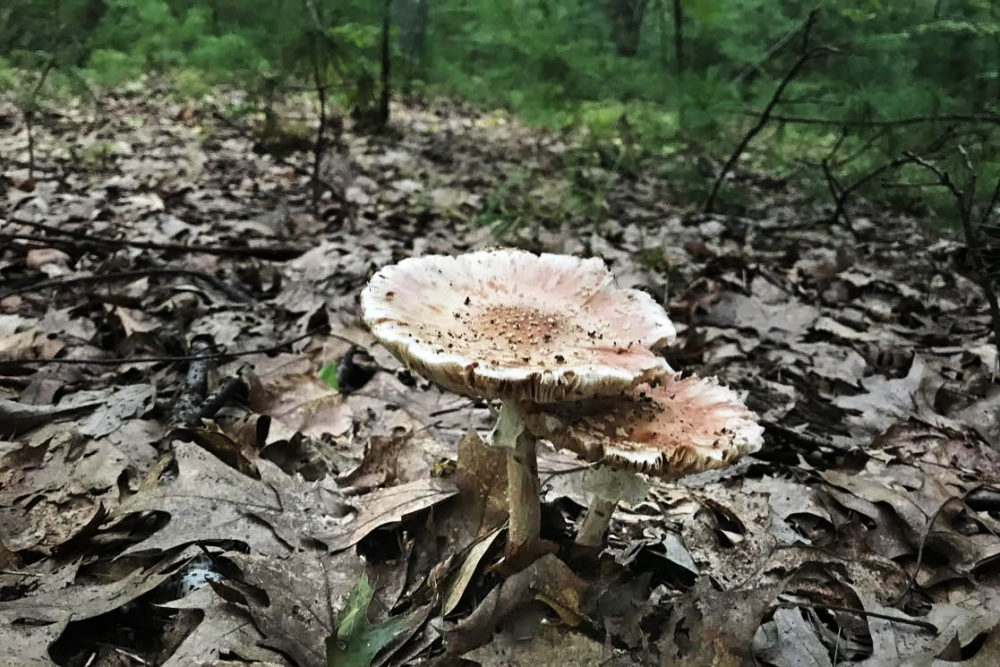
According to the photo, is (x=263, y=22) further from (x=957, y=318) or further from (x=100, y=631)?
(x=100, y=631)

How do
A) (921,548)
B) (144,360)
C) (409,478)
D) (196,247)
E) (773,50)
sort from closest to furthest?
1. (921,548)
2. (409,478)
3. (144,360)
4. (196,247)
5. (773,50)

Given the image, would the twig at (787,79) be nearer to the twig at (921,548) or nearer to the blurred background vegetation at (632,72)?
the blurred background vegetation at (632,72)

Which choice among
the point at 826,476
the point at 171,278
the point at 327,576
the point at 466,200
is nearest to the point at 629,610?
the point at 327,576

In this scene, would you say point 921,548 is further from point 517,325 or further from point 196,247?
point 196,247

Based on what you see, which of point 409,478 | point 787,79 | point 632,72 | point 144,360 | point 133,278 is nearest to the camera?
point 409,478

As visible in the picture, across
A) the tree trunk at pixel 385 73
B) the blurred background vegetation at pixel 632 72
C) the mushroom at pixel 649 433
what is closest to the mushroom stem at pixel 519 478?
the mushroom at pixel 649 433

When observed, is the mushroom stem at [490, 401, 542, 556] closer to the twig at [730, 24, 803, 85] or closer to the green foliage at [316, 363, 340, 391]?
the green foliage at [316, 363, 340, 391]

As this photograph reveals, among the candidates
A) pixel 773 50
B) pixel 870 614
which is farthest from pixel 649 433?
pixel 773 50
